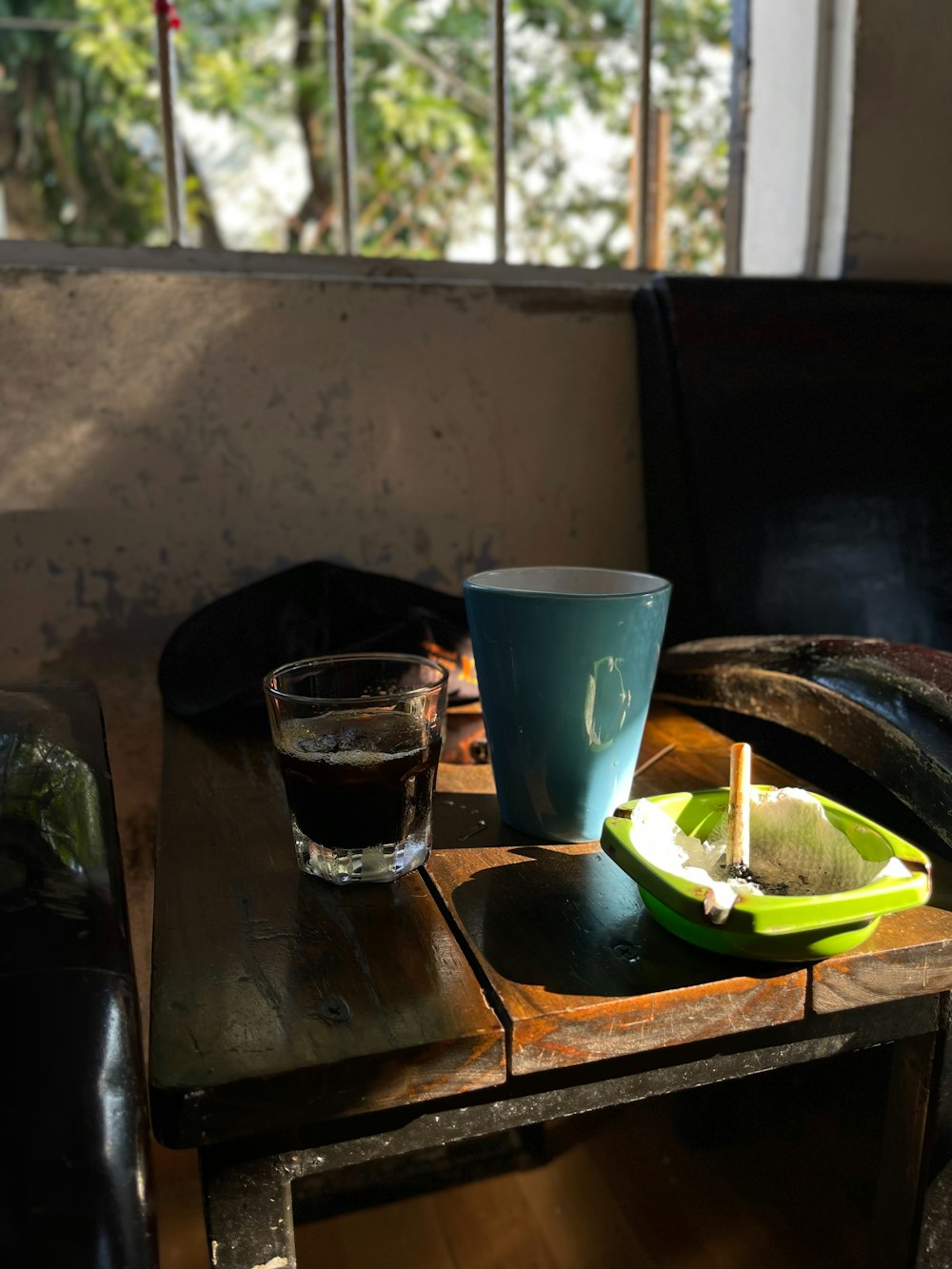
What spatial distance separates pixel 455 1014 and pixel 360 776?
0.16 metres

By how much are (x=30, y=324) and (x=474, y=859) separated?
951mm

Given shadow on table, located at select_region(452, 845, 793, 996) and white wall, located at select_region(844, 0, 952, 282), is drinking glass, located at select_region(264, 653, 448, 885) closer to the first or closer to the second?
shadow on table, located at select_region(452, 845, 793, 996)

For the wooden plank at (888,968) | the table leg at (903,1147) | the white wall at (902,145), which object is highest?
the white wall at (902,145)

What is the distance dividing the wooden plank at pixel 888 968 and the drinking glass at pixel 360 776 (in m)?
0.25

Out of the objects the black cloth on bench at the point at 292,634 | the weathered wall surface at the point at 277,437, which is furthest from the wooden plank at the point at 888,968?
the weathered wall surface at the point at 277,437

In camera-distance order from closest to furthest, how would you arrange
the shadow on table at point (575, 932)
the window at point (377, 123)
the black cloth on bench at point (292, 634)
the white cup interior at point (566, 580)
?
the shadow on table at point (575, 932) < the white cup interior at point (566, 580) < the black cloth on bench at point (292, 634) < the window at point (377, 123)

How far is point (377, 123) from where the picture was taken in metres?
5.39

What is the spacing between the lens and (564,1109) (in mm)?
512

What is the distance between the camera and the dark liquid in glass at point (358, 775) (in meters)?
0.58

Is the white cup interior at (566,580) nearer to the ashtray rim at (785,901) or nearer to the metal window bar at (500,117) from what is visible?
the ashtray rim at (785,901)

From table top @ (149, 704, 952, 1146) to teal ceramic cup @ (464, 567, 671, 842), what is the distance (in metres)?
0.04

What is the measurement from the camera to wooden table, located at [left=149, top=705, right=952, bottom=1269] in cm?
45

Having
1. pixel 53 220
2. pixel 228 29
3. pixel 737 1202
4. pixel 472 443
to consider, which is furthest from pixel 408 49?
pixel 737 1202

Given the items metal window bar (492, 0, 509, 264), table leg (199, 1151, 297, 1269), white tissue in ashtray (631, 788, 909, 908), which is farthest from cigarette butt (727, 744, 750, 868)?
metal window bar (492, 0, 509, 264)
